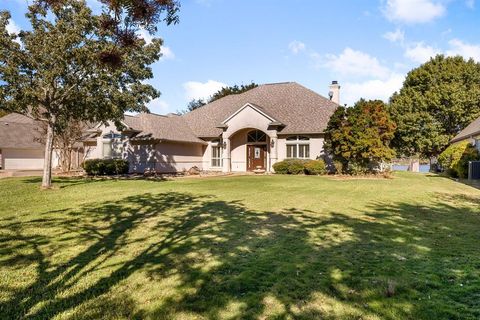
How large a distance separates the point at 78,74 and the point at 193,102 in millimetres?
50225

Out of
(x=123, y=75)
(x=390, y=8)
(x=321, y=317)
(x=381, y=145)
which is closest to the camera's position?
(x=321, y=317)

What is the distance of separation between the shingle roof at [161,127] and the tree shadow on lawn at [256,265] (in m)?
19.9

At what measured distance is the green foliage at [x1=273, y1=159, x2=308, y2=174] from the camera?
26.4 metres

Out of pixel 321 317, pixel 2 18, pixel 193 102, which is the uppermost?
pixel 193 102

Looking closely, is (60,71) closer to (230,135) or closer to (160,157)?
(160,157)

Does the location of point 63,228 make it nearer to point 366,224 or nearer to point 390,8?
point 366,224

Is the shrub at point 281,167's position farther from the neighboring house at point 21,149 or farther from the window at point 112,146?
the neighboring house at point 21,149

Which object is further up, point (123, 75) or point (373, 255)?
point (123, 75)

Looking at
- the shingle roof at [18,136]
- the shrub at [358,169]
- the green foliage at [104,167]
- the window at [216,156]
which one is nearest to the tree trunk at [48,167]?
the green foliage at [104,167]

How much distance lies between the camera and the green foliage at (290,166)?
26.4 m

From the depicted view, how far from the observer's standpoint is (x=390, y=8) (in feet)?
56.4

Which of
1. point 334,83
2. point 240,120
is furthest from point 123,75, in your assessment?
point 334,83

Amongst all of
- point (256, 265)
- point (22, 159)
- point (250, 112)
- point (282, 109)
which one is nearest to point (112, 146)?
point (250, 112)

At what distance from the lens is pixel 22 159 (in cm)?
3834
